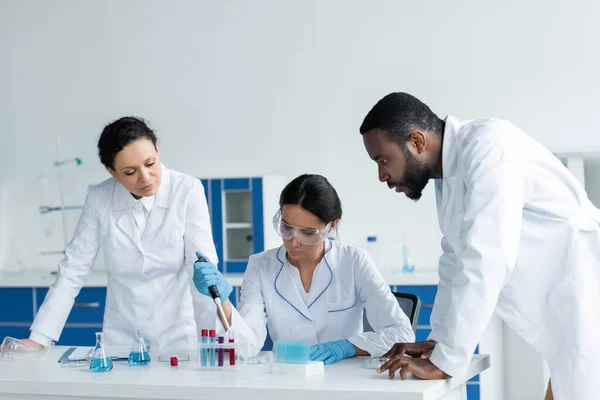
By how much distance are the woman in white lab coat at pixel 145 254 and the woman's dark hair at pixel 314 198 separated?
1.21 ft

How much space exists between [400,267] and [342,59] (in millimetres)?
1304

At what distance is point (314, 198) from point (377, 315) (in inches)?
17.5

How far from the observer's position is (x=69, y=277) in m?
2.70

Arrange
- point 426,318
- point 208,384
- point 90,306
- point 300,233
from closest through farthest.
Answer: point 208,384 < point 300,233 < point 426,318 < point 90,306

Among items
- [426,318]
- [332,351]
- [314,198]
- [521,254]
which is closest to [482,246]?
[521,254]

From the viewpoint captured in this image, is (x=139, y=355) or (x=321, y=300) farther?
(x=321, y=300)

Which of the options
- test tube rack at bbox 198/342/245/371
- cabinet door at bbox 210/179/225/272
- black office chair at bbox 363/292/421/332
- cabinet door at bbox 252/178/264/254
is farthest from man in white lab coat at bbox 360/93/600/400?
cabinet door at bbox 210/179/225/272

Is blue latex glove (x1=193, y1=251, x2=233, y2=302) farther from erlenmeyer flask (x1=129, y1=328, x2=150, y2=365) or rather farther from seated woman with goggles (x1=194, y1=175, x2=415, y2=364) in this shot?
erlenmeyer flask (x1=129, y1=328, x2=150, y2=365)

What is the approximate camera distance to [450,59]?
4.61 m

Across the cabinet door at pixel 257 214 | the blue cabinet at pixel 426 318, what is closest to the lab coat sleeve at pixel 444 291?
the blue cabinet at pixel 426 318

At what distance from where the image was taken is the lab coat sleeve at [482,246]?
5.93ft

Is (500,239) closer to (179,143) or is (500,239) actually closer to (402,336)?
(402,336)

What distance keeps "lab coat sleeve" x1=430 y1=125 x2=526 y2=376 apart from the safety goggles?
2.30 ft

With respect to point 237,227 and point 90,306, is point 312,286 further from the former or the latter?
point 90,306
